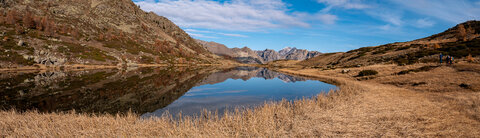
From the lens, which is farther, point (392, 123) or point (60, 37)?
point (60, 37)

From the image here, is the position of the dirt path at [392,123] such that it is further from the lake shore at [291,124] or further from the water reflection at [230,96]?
the water reflection at [230,96]

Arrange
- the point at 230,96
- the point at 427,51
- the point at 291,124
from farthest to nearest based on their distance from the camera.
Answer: the point at 427,51
the point at 230,96
the point at 291,124

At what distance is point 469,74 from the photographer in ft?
93.8

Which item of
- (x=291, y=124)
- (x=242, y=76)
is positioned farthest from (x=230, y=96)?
(x=242, y=76)

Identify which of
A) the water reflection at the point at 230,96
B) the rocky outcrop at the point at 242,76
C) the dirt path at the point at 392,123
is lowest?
the water reflection at the point at 230,96

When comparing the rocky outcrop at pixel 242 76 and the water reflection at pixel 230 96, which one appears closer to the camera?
the water reflection at pixel 230 96

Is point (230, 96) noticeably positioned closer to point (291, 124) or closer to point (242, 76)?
point (291, 124)

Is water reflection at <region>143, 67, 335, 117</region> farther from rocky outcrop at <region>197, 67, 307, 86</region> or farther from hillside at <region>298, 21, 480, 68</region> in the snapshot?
hillside at <region>298, 21, 480, 68</region>

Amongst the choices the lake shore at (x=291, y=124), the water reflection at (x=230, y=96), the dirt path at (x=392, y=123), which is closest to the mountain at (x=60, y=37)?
the water reflection at (x=230, y=96)

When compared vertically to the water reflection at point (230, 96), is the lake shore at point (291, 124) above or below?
above

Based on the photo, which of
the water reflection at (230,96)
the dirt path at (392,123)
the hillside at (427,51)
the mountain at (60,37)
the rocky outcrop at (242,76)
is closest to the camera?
the dirt path at (392,123)

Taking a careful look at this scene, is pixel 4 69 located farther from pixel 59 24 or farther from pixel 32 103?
pixel 59 24

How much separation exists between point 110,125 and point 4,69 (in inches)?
2943

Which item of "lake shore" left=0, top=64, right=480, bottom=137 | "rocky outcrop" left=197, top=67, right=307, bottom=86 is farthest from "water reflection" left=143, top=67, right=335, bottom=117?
"rocky outcrop" left=197, top=67, right=307, bottom=86
